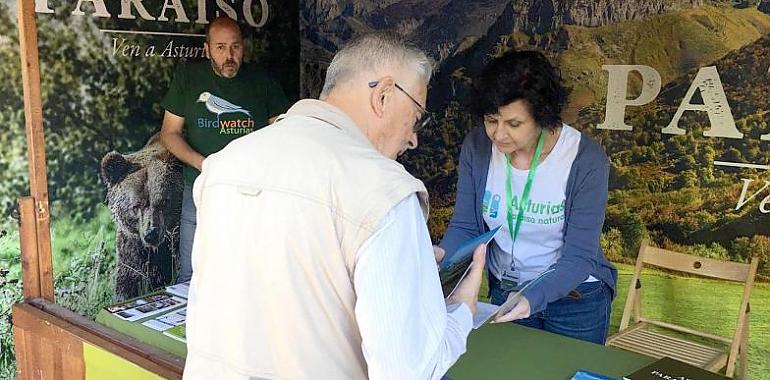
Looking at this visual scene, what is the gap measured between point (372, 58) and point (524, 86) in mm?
1044

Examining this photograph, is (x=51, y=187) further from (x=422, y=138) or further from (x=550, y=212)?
(x=550, y=212)

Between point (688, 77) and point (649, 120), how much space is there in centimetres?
25

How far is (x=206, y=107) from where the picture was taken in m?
3.53

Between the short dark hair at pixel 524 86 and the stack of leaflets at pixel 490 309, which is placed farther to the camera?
the short dark hair at pixel 524 86

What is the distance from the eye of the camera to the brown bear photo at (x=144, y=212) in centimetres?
333

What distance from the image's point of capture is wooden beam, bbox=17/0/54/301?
94.5 inches

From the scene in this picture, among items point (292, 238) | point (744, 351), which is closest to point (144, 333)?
point (292, 238)

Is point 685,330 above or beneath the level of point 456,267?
beneath

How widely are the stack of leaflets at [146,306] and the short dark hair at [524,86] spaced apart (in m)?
1.29

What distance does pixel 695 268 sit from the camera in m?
2.93

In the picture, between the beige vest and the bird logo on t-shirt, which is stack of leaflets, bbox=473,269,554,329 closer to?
the beige vest

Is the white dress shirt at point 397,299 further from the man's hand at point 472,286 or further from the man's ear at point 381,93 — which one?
the man's hand at point 472,286

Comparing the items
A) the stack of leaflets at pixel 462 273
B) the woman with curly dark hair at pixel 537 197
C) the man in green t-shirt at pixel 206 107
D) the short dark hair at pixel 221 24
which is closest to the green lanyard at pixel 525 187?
the woman with curly dark hair at pixel 537 197

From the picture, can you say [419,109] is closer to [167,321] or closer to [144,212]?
[167,321]
